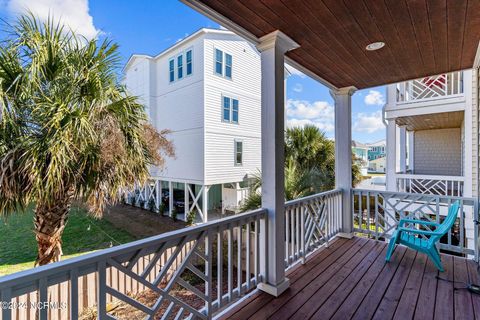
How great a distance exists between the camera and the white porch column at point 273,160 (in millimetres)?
2490

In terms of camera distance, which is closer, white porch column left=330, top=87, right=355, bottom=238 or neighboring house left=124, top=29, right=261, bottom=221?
white porch column left=330, top=87, right=355, bottom=238

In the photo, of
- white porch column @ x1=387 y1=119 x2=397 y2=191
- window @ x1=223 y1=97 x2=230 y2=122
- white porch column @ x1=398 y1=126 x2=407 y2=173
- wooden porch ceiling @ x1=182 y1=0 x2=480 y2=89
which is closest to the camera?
wooden porch ceiling @ x1=182 y1=0 x2=480 y2=89

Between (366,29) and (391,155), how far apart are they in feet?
16.4

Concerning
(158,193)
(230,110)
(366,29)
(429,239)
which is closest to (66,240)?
(158,193)

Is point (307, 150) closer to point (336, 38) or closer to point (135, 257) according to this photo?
point (336, 38)

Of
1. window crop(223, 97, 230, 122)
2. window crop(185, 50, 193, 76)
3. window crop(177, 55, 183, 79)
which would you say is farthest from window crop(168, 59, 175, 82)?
window crop(223, 97, 230, 122)

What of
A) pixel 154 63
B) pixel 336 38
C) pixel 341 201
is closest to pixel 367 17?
pixel 336 38

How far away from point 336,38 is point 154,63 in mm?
11093

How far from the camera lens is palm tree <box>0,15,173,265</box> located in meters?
3.01

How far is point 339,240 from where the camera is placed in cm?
412

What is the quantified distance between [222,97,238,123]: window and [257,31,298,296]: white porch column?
7704mm

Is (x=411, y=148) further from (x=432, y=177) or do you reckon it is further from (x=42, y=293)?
(x=42, y=293)

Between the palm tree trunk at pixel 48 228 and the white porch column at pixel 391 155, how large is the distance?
7047 millimetres

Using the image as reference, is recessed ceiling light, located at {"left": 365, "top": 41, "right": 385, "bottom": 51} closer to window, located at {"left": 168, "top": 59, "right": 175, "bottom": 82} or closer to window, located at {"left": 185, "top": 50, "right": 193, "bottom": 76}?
window, located at {"left": 185, "top": 50, "right": 193, "bottom": 76}
